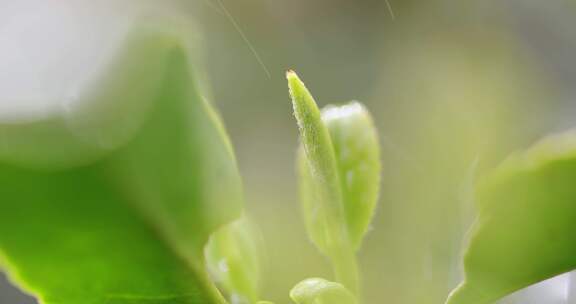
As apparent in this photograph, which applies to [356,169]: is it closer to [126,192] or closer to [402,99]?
[126,192]

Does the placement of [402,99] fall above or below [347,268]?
above

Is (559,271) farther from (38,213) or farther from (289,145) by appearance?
(289,145)

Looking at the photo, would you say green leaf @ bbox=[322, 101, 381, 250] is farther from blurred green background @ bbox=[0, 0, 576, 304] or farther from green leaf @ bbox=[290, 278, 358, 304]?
blurred green background @ bbox=[0, 0, 576, 304]

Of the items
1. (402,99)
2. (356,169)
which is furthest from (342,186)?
(402,99)

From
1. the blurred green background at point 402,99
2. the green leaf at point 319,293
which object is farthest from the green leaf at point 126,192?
the blurred green background at point 402,99

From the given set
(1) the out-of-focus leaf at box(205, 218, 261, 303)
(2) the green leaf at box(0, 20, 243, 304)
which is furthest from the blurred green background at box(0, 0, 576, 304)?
(2) the green leaf at box(0, 20, 243, 304)

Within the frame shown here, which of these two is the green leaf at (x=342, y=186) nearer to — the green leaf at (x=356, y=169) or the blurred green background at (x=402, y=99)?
the green leaf at (x=356, y=169)

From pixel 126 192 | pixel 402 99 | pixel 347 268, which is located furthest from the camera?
pixel 402 99
